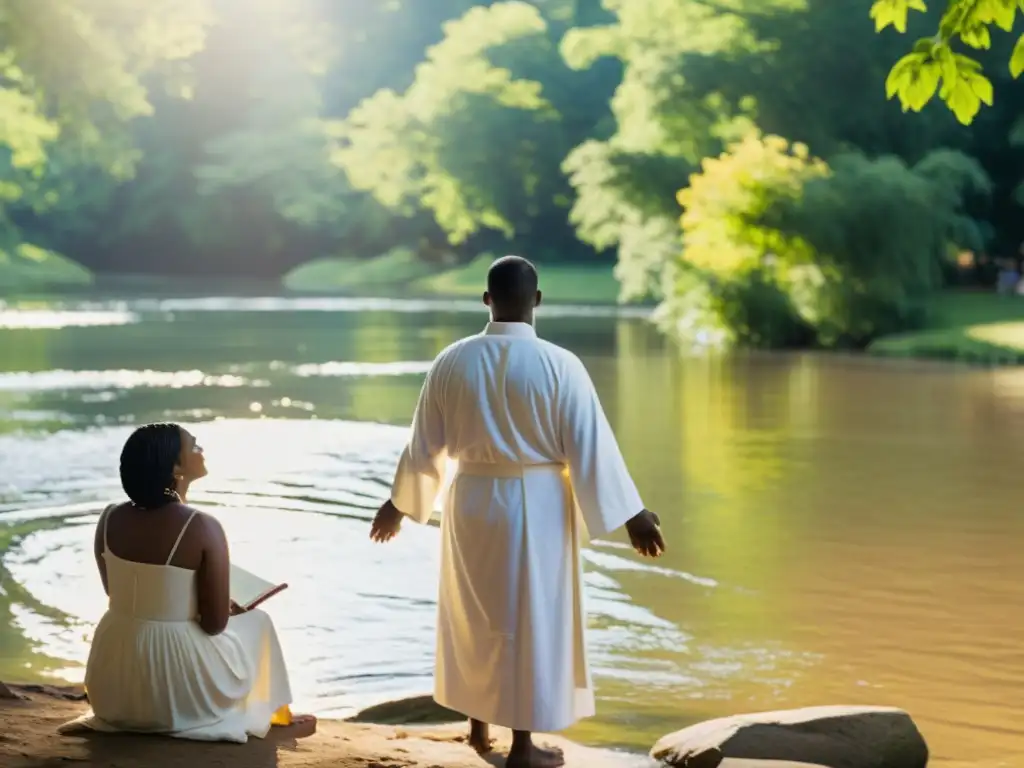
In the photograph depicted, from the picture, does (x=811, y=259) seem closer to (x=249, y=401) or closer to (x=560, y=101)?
(x=249, y=401)

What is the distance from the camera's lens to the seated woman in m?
4.80

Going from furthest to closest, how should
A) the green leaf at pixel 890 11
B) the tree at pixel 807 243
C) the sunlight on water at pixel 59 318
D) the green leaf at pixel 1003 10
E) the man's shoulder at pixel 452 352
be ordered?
the sunlight on water at pixel 59 318, the tree at pixel 807 243, the green leaf at pixel 890 11, the green leaf at pixel 1003 10, the man's shoulder at pixel 452 352

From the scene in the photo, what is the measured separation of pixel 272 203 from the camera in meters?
75.0

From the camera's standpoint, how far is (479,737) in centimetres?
523

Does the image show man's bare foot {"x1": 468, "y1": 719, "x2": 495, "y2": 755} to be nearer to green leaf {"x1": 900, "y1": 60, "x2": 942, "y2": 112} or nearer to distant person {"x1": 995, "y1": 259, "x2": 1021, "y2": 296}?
green leaf {"x1": 900, "y1": 60, "x2": 942, "y2": 112}

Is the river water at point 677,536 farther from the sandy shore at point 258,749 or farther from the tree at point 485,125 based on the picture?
the tree at point 485,125

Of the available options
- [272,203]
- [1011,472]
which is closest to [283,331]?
[1011,472]

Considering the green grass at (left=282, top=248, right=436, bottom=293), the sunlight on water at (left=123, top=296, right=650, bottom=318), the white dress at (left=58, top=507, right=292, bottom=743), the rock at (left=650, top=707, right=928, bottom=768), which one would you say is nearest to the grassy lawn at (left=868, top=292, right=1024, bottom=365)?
the sunlight on water at (left=123, top=296, right=650, bottom=318)

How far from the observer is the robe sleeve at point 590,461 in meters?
4.89

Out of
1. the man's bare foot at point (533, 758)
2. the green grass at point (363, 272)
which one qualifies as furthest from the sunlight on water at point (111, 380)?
the green grass at point (363, 272)

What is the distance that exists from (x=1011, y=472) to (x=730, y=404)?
233 inches

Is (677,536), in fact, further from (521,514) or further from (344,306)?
(344,306)

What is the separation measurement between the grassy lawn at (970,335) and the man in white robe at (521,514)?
77.8 feet

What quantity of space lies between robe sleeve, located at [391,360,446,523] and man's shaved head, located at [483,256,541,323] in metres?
0.28
